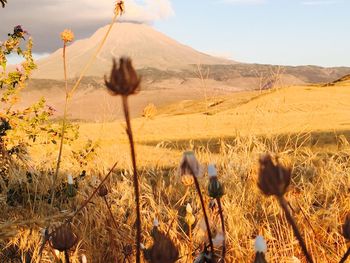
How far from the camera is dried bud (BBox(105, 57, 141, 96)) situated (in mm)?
772

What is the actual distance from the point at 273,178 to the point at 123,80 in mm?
245

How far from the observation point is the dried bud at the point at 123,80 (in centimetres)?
77

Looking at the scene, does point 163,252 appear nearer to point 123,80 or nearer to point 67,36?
point 123,80

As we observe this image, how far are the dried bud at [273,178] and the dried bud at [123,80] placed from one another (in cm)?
21

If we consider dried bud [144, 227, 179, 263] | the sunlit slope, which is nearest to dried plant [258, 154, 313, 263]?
dried bud [144, 227, 179, 263]

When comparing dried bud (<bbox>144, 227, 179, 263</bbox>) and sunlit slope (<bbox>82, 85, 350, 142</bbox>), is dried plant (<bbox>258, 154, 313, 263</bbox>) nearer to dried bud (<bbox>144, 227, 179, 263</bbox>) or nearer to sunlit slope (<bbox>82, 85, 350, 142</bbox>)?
dried bud (<bbox>144, 227, 179, 263</bbox>)

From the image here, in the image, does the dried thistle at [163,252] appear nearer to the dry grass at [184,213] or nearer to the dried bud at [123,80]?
the dried bud at [123,80]

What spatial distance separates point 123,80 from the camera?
0.78 m

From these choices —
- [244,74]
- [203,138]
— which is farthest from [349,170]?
[244,74]

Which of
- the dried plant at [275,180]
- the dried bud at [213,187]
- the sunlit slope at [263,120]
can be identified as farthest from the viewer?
the sunlit slope at [263,120]

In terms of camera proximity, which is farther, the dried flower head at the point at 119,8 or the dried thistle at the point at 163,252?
the dried flower head at the point at 119,8

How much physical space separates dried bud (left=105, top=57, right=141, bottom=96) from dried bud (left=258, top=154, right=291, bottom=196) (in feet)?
0.69

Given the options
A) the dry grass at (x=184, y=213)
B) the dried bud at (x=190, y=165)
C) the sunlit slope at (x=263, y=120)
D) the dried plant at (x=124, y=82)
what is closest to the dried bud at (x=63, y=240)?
the dry grass at (x=184, y=213)

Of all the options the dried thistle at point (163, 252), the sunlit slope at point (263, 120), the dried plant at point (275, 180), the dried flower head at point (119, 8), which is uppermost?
the dried flower head at point (119, 8)
